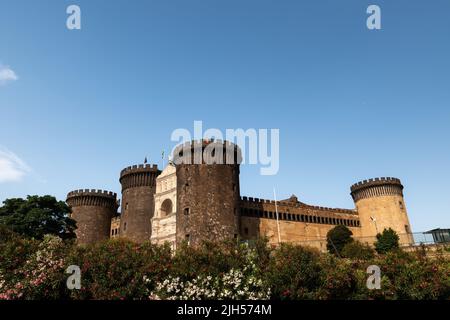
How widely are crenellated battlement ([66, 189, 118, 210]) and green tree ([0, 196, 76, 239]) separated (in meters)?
12.8

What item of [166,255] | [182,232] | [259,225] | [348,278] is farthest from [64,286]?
[259,225]

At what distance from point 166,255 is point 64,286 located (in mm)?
5359

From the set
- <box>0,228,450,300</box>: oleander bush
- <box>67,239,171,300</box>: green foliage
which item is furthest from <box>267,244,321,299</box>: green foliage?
<box>67,239,171,300</box>: green foliage

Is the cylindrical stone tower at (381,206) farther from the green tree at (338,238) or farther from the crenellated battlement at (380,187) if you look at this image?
the green tree at (338,238)

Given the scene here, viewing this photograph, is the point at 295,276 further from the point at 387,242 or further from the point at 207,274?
the point at 387,242

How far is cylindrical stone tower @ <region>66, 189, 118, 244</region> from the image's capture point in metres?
59.5

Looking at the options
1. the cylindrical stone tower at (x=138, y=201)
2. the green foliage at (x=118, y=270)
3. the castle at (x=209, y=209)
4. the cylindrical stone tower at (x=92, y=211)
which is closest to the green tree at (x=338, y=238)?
the castle at (x=209, y=209)

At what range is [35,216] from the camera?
146ft

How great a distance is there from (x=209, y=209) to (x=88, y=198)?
25575 mm

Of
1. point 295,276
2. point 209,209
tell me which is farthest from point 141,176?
point 295,276

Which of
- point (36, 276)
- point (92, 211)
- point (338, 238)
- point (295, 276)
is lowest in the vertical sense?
point (295, 276)

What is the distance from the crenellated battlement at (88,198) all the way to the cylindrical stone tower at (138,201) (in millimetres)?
5967
